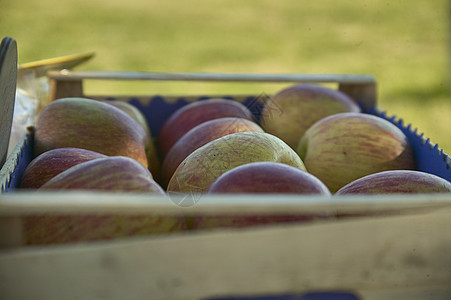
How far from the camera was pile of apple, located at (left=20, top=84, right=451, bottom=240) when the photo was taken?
2.81ft

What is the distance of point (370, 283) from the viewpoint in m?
0.65

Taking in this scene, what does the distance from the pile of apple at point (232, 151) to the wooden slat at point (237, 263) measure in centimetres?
19

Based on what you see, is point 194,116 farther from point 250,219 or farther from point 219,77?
point 250,219

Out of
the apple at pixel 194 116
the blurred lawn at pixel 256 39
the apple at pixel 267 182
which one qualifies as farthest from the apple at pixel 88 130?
the blurred lawn at pixel 256 39

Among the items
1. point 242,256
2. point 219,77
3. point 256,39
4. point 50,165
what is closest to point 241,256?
point 242,256

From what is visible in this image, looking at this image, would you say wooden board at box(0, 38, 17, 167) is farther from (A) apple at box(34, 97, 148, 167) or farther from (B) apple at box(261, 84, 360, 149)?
(B) apple at box(261, 84, 360, 149)

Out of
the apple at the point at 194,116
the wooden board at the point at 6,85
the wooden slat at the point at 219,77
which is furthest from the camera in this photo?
the wooden slat at the point at 219,77

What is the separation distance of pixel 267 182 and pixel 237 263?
224 millimetres

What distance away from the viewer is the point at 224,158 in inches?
40.5

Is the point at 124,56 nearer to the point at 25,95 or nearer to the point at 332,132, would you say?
the point at 25,95

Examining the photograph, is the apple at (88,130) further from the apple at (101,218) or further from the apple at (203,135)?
the apple at (101,218)

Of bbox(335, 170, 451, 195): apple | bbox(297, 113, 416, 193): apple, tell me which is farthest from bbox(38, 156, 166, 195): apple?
bbox(297, 113, 416, 193): apple

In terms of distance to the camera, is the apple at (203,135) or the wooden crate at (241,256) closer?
the wooden crate at (241,256)

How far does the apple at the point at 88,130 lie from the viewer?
1.27 metres
